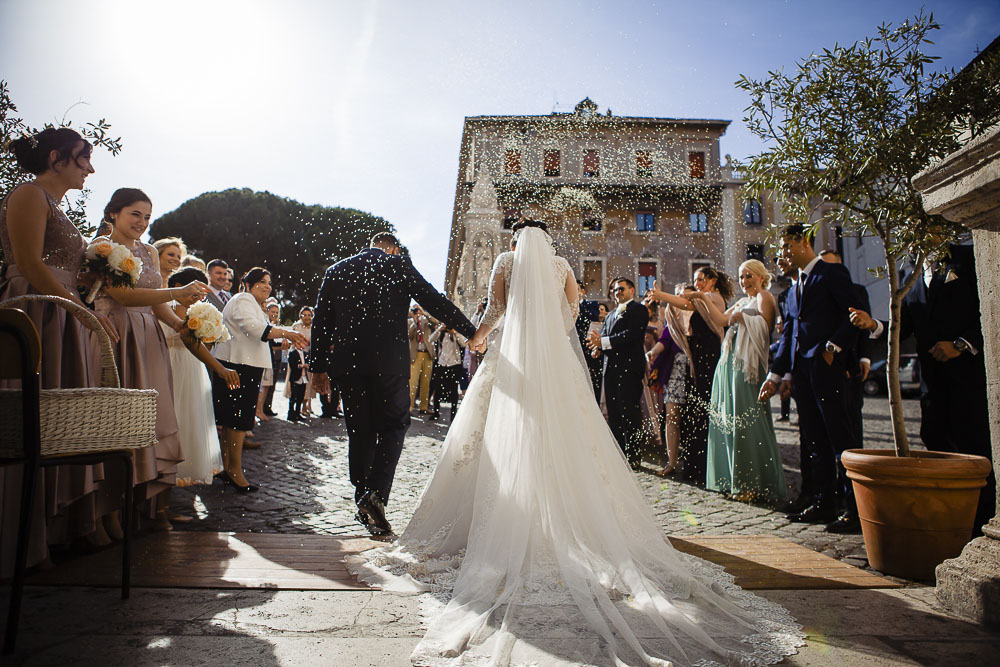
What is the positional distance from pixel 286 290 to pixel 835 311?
121 feet

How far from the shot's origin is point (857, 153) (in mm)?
3408

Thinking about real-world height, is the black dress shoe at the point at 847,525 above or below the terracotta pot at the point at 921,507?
below

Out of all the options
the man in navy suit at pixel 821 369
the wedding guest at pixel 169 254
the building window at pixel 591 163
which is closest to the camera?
the man in navy suit at pixel 821 369

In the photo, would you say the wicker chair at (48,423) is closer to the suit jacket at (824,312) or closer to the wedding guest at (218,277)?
the wedding guest at (218,277)

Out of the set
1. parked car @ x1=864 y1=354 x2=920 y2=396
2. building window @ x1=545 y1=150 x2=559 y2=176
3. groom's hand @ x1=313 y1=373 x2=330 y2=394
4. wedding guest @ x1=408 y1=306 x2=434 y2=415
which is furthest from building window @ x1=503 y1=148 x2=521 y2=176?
groom's hand @ x1=313 y1=373 x2=330 y2=394

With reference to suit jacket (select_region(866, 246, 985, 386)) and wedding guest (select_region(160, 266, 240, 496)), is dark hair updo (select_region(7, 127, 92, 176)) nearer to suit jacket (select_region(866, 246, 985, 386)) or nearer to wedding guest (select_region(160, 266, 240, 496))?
wedding guest (select_region(160, 266, 240, 496))

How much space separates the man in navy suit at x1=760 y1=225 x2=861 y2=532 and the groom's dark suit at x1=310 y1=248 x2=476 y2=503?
94.9 inches

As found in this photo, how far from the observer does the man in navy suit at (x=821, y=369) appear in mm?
4176

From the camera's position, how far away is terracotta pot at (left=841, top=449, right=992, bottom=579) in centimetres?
300

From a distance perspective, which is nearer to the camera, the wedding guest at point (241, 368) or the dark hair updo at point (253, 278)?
the wedding guest at point (241, 368)

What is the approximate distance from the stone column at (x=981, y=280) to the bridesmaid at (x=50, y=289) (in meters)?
3.95

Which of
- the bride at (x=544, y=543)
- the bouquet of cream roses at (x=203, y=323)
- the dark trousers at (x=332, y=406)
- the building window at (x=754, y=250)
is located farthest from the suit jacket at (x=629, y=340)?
the building window at (x=754, y=250)

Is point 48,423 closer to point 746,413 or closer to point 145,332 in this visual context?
point 145,332

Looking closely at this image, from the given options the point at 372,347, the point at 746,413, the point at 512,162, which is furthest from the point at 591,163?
the point at 372,347
